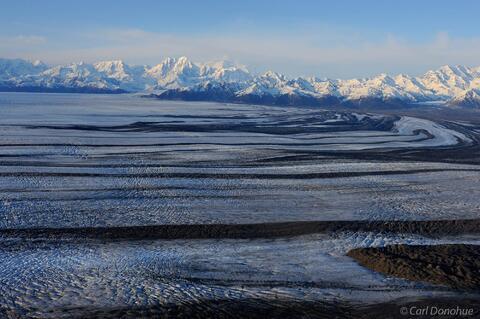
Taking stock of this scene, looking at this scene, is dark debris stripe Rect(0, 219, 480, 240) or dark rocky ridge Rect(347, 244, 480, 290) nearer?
dark rocky ridge Rect(347, 244, 480, 290)

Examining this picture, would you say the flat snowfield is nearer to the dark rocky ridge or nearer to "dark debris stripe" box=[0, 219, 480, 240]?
"dark debris stripe" box=[0, 219, 480, 240]

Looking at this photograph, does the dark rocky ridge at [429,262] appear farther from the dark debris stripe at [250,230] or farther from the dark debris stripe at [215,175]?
the dark debris stripe at [215,175]

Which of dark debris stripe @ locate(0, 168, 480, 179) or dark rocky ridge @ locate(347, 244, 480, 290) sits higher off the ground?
dark debris stripe @ locate(0, 168, 480, 179)

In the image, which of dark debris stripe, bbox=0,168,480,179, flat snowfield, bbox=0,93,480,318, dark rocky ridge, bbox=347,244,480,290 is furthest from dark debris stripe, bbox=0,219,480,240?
dark debris stripe, bbox=0,168,480,179

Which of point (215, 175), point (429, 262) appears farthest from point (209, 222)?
point (215, 175)

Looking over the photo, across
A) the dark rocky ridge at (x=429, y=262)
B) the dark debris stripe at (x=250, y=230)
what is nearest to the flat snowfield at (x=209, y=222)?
the dark debris stripe at (x=250, y=230)

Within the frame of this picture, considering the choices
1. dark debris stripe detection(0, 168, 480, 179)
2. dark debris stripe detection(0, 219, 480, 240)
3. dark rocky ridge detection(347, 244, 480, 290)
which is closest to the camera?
dark rocky ridge detection(347, 244, 480, 290)

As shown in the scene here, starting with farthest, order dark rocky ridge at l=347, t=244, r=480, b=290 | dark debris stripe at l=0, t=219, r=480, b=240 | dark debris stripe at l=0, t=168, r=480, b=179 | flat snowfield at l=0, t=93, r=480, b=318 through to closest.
Answer: dark debris stripe at l=0, t=168, r=480, b=179 → dark debris stripe at l=0, t=219, r=480, b=240 → dark rocky ridge at l=347, t=244, r=480, b=290 → flat snowfield at l=0, t=93, r=480, b=318

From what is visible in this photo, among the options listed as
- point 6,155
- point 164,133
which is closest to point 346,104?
point 164,133

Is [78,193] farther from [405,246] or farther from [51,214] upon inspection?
[405,246]
